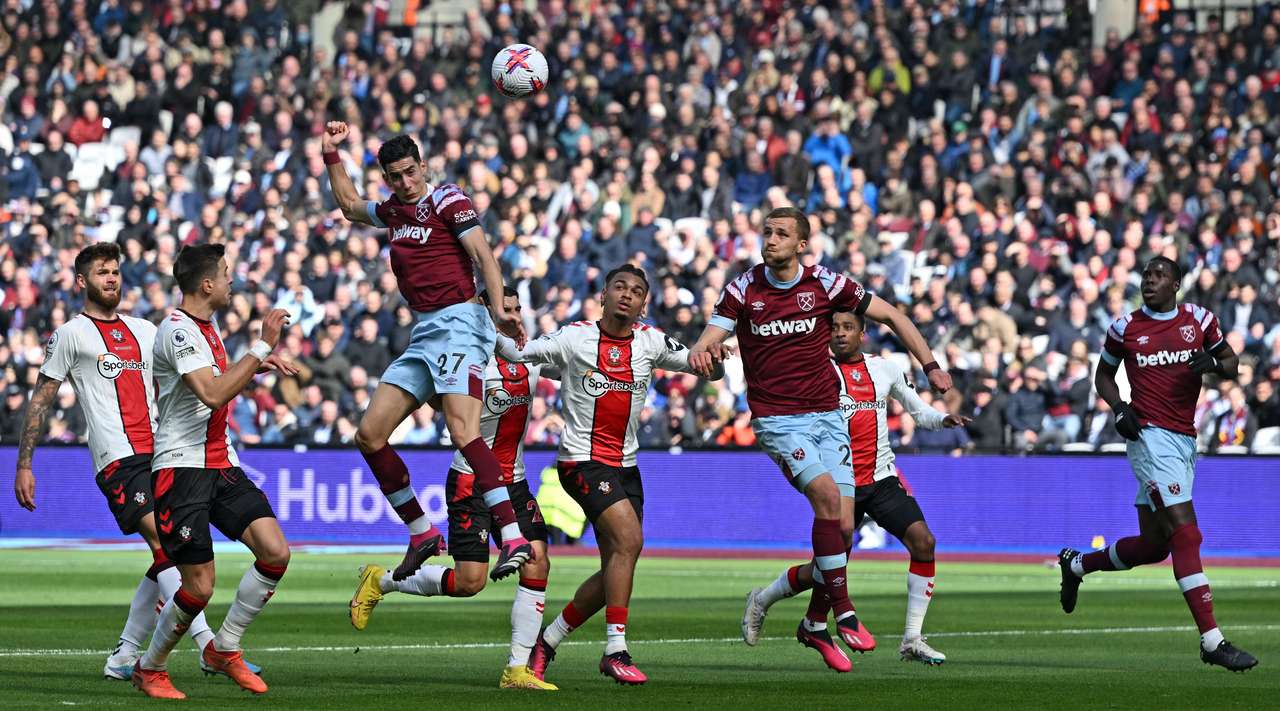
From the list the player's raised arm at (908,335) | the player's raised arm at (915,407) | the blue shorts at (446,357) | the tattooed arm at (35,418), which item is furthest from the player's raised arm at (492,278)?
the player's raised arm at (915,407)

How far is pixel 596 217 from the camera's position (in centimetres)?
3008

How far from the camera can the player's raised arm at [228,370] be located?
1045 centimetres

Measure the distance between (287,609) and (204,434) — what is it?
21.5ft

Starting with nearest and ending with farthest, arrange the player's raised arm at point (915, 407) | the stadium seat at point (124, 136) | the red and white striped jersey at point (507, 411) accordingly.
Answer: the red and white striped jersey at point (507, 411) < the player's raised arm at point (915, 407) < the stadium seat at point (124, 136)

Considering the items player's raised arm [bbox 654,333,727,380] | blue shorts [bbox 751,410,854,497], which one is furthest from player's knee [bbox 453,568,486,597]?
blue shorts [bbox 751,410,854,497]

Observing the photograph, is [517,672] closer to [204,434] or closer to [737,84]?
[204,434]

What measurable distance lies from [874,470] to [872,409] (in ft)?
1.38

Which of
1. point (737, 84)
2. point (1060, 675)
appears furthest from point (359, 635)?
point (737, 84)

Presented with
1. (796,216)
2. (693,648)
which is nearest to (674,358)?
(796,216)

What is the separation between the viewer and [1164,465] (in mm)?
13297

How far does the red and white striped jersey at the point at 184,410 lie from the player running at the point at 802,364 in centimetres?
287

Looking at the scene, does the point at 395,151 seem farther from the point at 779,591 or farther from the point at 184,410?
the point at 779,591

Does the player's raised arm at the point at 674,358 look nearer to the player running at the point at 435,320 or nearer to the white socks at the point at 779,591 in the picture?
the player running at the point at 435,320

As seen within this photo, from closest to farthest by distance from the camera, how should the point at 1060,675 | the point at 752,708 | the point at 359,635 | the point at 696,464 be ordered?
the point at 752,708
the point at 1060,675
the point at 359,635
the point at 696,464
